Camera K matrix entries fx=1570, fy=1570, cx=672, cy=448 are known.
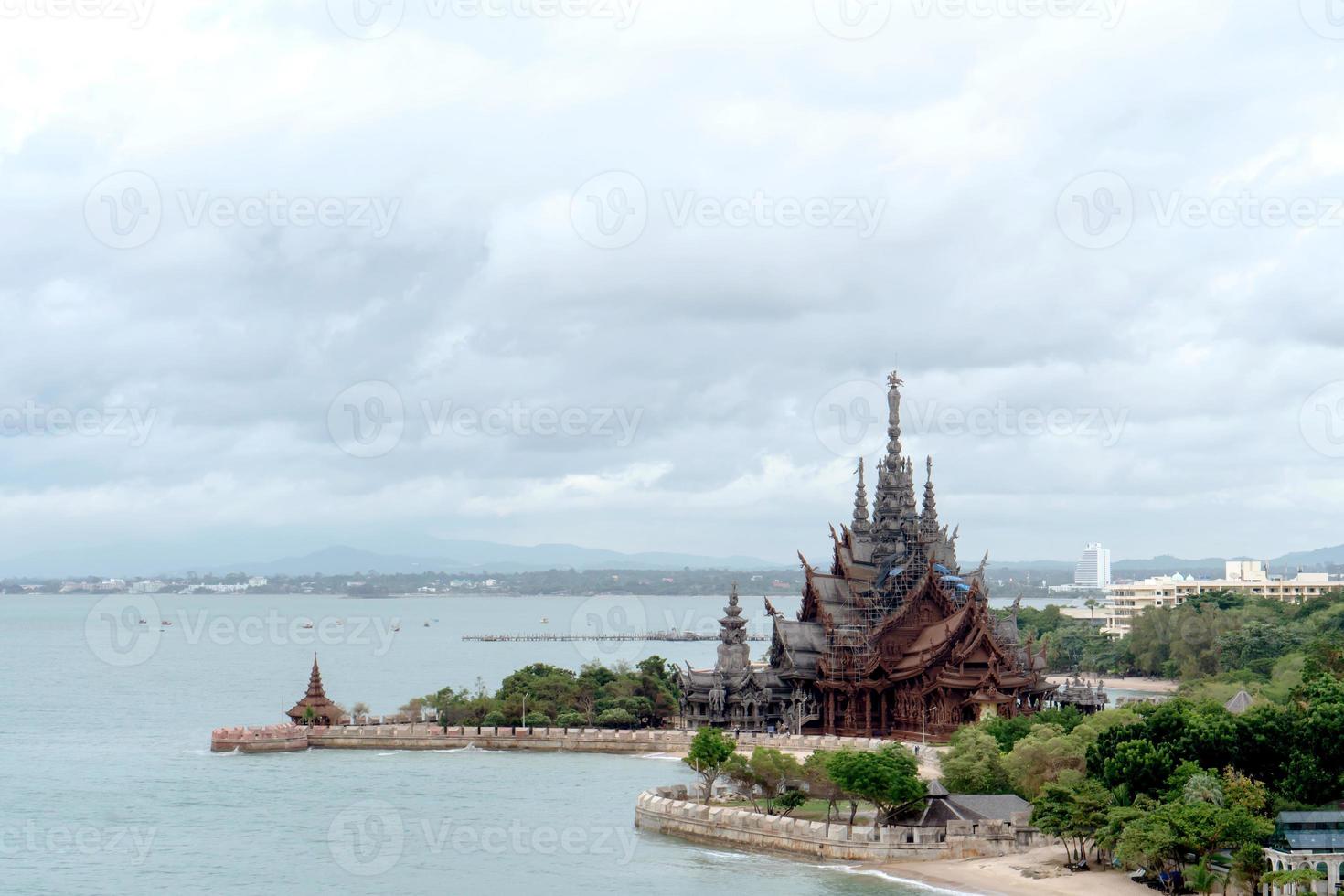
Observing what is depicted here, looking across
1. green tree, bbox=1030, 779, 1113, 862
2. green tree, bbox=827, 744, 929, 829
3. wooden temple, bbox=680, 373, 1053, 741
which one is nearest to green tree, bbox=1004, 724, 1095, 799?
green tree, bbox=1030, 779, 1113, 862

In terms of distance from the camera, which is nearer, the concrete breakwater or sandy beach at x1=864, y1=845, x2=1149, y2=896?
sandy beach at x1=864, y1=845, x2=1149, y2=896

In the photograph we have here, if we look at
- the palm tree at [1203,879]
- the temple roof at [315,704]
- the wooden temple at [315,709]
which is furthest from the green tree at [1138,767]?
the temple roof at [315,704]

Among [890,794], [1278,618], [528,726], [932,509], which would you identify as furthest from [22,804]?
[1278,618]

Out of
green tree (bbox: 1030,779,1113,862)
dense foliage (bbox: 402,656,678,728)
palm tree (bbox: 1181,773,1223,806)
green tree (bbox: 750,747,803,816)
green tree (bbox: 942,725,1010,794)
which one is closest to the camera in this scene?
palm tree (bbox: 1181,773,1223,806)

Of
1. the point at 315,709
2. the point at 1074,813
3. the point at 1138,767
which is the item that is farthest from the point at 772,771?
the point at 315,709

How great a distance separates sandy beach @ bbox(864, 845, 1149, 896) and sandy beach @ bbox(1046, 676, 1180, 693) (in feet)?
254

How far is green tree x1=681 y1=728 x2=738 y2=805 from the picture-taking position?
69250 mm

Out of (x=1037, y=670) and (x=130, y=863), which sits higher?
(x=1037, y=670)

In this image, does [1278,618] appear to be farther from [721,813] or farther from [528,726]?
[721,813]

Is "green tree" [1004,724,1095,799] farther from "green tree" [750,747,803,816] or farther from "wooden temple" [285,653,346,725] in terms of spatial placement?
"wooden temple" [285,653,346,725]

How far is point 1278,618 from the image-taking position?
472 feet

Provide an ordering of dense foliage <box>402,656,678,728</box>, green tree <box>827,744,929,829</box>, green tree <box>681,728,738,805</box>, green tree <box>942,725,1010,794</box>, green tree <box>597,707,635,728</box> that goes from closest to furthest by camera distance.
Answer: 1. green tree <box>827,744,929,829</box>
2. green tree <box>942,725,1010,794</box>
3. green tree <box>681,728,738,805</box>
4. green tree <box>597,707,635,728</box>
5. dense foliage <box>402,656,678,728</box>

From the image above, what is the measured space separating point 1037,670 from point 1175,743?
39847 mm

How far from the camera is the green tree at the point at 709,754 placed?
6925 cm
